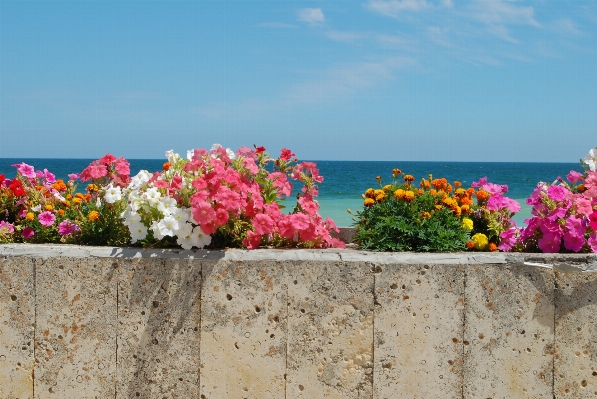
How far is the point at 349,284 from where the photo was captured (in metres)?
3.16

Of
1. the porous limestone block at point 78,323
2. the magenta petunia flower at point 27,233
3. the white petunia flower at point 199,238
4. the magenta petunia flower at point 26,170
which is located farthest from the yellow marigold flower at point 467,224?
the magenta petunia flower at point 26,170

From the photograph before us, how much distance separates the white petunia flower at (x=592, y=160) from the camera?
152 inches

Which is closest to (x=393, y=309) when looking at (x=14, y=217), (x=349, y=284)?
(x=349, y=284)

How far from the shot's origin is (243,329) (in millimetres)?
3223

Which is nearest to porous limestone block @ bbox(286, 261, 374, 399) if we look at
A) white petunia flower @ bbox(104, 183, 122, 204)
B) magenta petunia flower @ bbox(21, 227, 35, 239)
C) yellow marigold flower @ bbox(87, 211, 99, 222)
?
white petunia flower @ bbox(104, 183, 122, 204)

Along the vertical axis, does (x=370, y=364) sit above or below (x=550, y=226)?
below

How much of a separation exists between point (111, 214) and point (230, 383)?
1362mm

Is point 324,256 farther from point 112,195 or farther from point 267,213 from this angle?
point 112,195

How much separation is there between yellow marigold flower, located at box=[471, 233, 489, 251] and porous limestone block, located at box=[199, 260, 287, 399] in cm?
131

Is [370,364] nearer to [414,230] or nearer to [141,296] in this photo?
[414,230]

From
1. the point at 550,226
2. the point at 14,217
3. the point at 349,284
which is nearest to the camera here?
the point at 349,284

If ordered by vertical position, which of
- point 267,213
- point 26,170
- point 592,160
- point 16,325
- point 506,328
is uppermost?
point 592,160

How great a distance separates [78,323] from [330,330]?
1492 millimetres

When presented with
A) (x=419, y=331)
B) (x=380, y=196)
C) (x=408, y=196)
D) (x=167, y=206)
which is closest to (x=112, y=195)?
(x=167, y=206)
